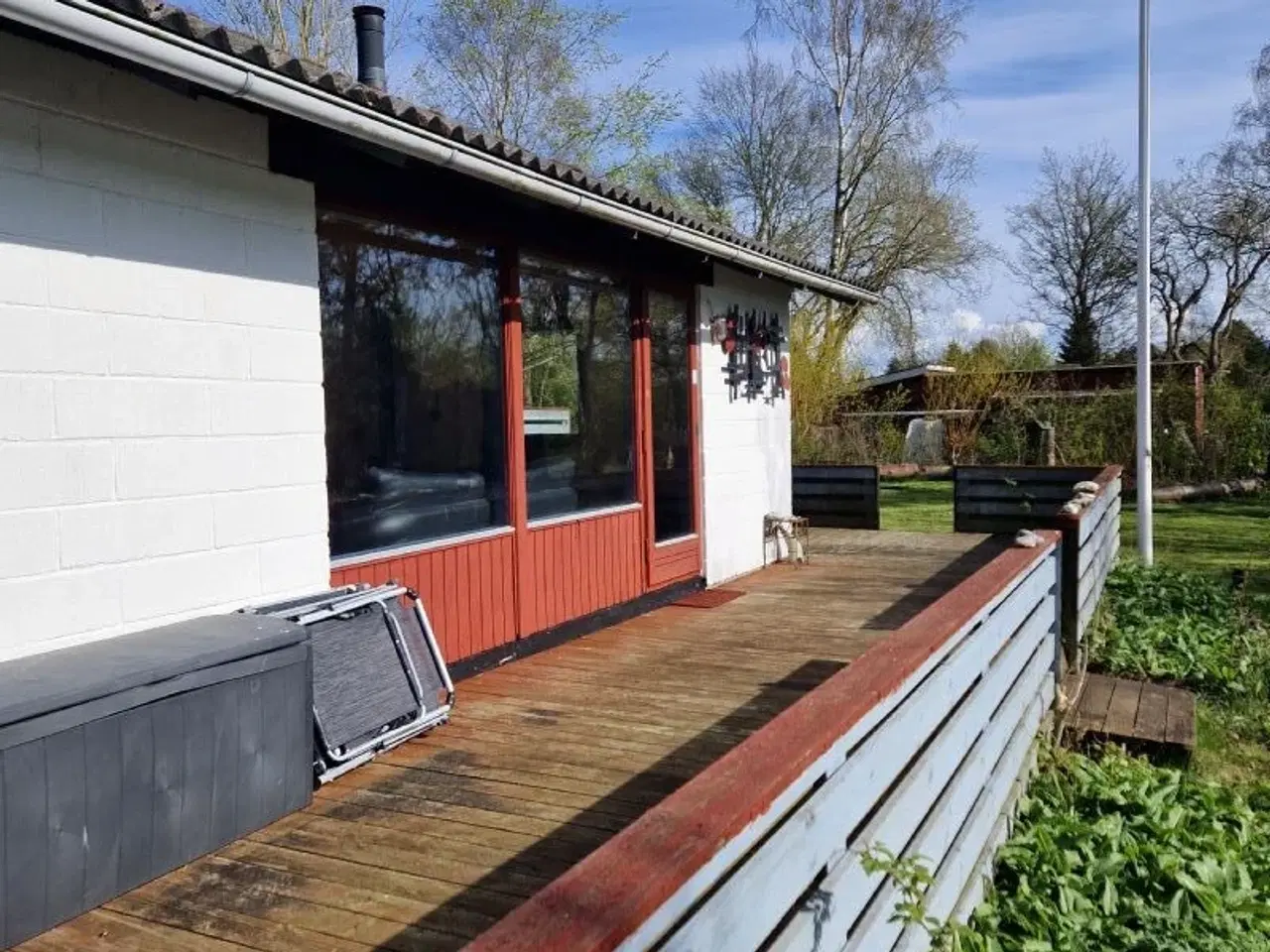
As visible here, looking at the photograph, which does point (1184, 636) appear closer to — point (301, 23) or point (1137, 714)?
point (1137, 714)

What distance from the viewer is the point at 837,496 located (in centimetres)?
1149

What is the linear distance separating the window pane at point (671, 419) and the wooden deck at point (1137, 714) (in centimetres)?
275

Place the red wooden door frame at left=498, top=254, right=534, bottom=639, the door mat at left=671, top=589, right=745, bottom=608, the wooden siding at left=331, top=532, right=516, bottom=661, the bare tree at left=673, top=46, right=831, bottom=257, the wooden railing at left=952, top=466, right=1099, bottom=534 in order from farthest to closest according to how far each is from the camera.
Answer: the bare tree at left=673, top=46, right=831, bottom=257, the wooden railing at left=952, top=466, right=1099, bottom=534, the door mat at left=671, top=589, right=745, bottom=608, the red wooden door frame at left=498, top=254, right=534, bottom=639, the wooden siding at left=331, top=532, right=516, bottom=661

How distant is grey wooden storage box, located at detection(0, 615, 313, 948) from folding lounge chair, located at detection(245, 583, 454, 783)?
0.22m

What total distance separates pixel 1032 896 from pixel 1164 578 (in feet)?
18.9

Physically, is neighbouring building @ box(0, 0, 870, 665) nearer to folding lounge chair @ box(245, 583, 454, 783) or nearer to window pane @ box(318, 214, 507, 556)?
window pane @ box(318, 214, 507, 556)

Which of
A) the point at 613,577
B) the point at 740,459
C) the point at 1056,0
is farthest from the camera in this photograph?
the point at 1056,0

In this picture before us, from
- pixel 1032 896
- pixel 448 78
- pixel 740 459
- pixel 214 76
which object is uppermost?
pixel 448 78

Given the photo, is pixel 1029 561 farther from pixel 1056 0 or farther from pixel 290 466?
pixel 1056 0

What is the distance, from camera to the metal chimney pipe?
5430mm

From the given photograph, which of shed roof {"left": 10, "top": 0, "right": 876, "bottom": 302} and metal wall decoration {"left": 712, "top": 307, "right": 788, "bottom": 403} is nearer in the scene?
shed roof {"left": 10, "top": 0, "right": 876, "bottom": 302}

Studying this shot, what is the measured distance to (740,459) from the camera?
800 centimetres

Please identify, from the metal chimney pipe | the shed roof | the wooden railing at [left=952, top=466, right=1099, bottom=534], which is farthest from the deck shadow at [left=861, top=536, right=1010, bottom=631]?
the metal chimney pipe

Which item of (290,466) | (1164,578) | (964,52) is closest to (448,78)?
(964,52)
